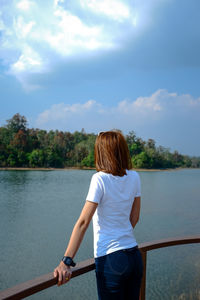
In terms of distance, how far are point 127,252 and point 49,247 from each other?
31.7 feet

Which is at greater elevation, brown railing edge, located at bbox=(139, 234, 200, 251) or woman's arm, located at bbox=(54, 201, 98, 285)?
woman's arm, located at bbox=(54, 201, 98, 285)

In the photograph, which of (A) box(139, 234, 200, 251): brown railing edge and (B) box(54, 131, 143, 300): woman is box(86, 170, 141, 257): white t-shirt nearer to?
(B) box(54, 131, 143, 300): woman

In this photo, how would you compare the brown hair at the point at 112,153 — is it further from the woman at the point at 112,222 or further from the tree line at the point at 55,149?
the tree line at the point at 55,149

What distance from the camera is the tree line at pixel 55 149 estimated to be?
5134 cm

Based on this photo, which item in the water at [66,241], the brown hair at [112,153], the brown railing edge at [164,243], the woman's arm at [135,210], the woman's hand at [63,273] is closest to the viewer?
the woman's hand at [63,273]

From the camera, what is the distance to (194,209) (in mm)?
17984

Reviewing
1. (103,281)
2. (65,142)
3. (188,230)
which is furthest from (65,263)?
(65,142)

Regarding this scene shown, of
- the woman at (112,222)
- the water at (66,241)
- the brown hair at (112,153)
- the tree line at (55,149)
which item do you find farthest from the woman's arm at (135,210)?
the tree line at (55,149)

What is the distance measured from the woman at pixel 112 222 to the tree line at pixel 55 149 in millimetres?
50432

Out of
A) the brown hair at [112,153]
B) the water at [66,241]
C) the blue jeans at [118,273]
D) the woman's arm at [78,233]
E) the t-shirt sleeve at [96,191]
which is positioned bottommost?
the water at [66,241]

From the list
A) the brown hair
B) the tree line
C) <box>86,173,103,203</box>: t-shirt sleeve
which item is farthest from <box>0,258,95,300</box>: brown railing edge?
the tree line

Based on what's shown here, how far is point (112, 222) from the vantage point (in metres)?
1.12

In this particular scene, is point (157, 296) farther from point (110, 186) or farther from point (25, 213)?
point (25, 213)

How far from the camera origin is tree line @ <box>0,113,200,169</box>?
168ft
